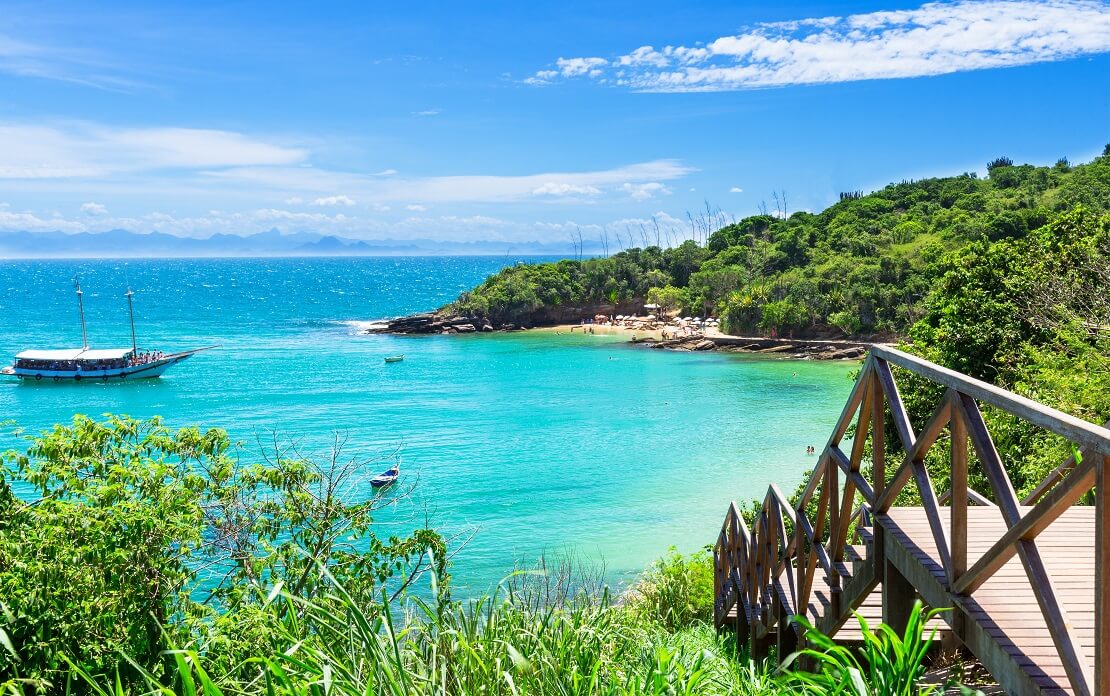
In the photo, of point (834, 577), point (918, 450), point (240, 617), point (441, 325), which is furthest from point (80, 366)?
point (918, 450)

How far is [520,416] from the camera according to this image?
42375 millimetres

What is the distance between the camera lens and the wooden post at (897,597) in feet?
14.6

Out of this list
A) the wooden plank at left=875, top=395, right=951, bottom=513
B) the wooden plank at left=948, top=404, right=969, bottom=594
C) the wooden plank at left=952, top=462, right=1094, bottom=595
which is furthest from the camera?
the wooden plank at left=875, top=395, right=951, bottom=513

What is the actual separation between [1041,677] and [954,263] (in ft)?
83.1

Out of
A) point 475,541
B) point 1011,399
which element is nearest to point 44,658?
point 1011,399

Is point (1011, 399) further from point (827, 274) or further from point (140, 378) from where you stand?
point (827, 274)

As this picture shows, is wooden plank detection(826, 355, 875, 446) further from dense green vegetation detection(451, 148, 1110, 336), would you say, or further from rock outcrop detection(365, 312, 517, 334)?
rock outcrop detection(365, 312, 517, 334)

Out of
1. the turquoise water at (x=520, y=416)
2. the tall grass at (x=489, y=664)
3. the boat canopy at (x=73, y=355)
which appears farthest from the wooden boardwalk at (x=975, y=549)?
the boat canopy at (x=73, y=355)

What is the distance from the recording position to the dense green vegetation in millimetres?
59281

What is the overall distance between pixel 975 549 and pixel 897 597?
0.67 m

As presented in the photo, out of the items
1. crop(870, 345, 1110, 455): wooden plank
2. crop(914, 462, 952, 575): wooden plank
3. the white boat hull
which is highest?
crop(870, 345, 1110, 455): wooden plank

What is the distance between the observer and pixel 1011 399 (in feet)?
9.82

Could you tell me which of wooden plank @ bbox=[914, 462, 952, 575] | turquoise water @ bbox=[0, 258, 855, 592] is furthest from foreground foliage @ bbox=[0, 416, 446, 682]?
turquoise water @ bbox=[0, 258, 855, 592]

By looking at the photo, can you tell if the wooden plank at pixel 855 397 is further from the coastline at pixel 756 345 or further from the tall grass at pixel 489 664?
the coastline at pixel 756 345
